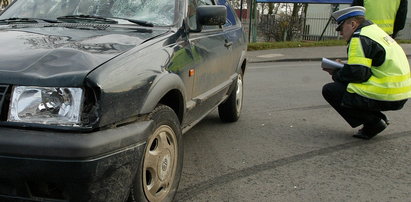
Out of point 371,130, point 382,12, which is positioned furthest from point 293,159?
point 382,12

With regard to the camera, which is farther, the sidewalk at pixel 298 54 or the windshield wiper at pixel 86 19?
the sidewalk at pixel 298 54

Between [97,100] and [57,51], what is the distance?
1.41 ft

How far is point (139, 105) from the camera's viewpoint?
249 cm

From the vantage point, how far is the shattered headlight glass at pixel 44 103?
2.20 metres

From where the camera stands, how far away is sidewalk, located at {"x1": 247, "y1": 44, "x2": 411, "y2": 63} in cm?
1480

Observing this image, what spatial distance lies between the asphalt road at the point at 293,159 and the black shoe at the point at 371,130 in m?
0.08

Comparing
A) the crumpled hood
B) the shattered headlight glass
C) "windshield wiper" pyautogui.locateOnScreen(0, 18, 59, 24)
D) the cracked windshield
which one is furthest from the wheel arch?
"windshield wiper" pyautogui.locateOnScreen(0, 18, 59, 24)

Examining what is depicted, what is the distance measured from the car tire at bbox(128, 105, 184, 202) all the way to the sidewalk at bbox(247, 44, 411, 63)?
1145cm

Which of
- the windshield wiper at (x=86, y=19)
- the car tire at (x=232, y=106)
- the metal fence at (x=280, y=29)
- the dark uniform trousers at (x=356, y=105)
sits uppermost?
the windshield wiper at (x=86, y=19)

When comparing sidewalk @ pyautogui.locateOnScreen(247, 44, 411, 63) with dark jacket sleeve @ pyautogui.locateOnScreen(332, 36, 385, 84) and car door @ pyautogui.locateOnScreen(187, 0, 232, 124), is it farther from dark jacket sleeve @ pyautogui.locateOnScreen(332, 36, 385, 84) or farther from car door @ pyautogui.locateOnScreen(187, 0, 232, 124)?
car door @ pyautogui.locateOnScreen(187, 0, 232, 124)

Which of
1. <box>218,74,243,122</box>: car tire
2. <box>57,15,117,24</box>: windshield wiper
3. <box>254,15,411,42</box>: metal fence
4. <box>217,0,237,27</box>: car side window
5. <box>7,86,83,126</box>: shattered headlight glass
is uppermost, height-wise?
<box>57,15,117,24</box>: windshield wiper

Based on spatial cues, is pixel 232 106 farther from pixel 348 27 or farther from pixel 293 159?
pixel 348 27

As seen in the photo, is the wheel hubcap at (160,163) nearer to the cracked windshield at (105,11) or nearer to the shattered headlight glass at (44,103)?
the shattered headlight glass at (44,103)

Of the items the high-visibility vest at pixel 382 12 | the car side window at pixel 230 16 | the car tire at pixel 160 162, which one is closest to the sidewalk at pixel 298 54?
the high-visibility vest at pixel 382 12
